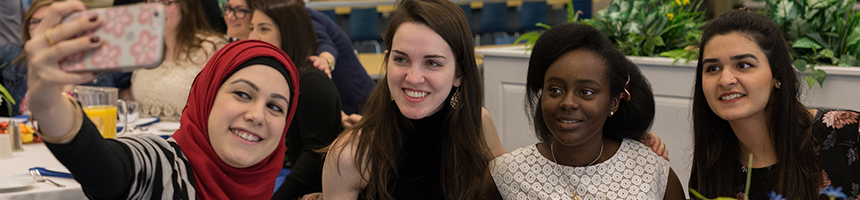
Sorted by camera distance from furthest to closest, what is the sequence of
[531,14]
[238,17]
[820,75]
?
[531,14]
[238,17]
[820,75]

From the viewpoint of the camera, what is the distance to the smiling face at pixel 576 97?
153 centimetres

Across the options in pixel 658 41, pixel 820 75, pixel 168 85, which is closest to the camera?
pixel 820 75

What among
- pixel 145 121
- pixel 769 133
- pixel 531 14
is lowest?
pixel 531 14

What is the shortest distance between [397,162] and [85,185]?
2.44 ft

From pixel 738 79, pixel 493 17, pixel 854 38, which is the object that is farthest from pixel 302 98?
pixel 493 17

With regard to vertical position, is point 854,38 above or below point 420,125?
below

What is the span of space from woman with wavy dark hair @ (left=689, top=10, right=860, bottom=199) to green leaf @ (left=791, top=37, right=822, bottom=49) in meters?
1.14

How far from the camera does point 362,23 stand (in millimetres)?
7422

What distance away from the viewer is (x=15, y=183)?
1.68 meters

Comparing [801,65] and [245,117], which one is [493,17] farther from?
[245,117]

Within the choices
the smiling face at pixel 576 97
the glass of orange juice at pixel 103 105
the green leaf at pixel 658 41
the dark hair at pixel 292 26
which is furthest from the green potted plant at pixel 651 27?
the glass of orange juice at pixel 103 105

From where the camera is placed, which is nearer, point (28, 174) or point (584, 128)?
point (584, 128)

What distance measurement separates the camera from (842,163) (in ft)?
5.42

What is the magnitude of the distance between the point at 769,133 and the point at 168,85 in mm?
2479
